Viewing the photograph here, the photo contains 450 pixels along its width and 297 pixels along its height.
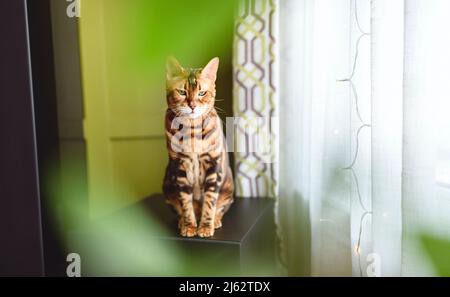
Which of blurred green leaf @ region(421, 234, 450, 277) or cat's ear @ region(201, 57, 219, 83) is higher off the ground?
cat's ear @ region(201, 57, 219, 83)

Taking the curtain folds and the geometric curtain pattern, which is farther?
the geometric curtain pattern

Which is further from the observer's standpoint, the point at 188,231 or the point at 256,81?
the point at 256,81

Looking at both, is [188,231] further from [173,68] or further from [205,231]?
[173,68]

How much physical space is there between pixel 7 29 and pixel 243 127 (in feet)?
1.50

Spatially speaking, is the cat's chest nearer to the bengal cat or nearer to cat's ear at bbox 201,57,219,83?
the bengal cat

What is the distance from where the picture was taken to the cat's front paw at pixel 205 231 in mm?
637

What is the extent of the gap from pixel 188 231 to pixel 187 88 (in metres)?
0.27

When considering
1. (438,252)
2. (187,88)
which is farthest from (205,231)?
(438,252)

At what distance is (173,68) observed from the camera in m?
0.58

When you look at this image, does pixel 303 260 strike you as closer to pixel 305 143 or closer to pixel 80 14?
pixel 305 143

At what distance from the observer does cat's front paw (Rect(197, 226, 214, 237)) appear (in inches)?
25.1

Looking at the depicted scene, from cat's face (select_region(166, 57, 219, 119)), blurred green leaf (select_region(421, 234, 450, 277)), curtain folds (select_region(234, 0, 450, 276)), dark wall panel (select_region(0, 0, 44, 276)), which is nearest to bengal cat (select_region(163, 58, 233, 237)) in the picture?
cat's face (select_region(166, 57, 219, 119))

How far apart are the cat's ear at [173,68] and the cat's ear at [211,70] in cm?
4

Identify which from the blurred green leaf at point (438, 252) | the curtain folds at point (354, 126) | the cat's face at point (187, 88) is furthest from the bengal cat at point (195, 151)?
the blurred green leaf at point (438, 252)
